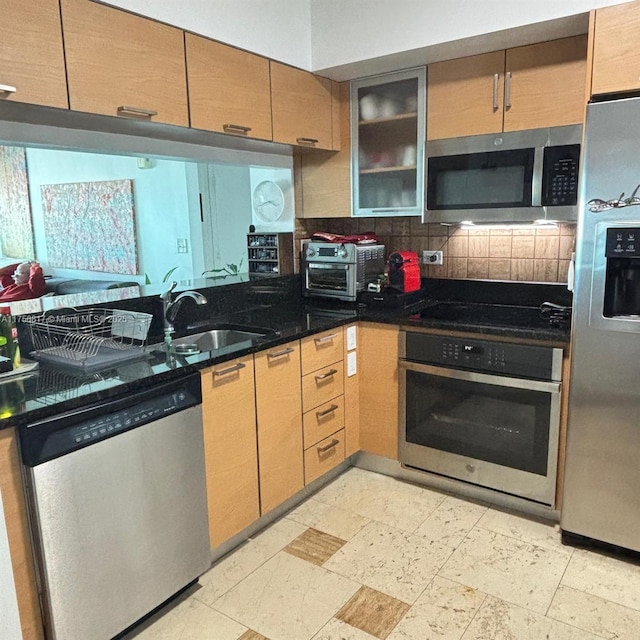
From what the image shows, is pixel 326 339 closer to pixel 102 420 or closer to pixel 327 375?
pixel 327 375

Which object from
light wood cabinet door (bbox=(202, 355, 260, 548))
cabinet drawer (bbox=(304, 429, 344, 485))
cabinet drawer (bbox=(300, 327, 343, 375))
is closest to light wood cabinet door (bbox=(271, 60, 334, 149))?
cabinet drawer (bbox=(300, 327, 343, 375))

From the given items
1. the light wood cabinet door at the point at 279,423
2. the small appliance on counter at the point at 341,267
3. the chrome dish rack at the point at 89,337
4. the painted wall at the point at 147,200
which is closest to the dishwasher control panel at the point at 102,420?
the chrome dish rack at the point at 89,337

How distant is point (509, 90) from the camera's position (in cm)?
246

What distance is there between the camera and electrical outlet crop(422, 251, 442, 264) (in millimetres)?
3100

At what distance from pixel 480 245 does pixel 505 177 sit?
0.50 metres

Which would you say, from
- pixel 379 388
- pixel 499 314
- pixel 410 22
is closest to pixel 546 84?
pixel 410 22

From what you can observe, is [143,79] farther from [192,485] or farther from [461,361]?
[461,361]

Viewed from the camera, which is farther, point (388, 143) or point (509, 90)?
point (388, 143)

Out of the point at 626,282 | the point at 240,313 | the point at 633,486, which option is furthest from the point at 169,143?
the point at 633,486

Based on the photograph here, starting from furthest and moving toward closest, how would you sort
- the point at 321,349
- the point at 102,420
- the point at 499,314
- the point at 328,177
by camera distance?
the point at 328,177, the point at 499,314, the point at 321,349, the point at 102,420

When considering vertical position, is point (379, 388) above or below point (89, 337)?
below

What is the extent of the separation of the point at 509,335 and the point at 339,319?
791mm

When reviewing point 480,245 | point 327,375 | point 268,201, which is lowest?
point 327,375

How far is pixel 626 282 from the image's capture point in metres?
2.02
